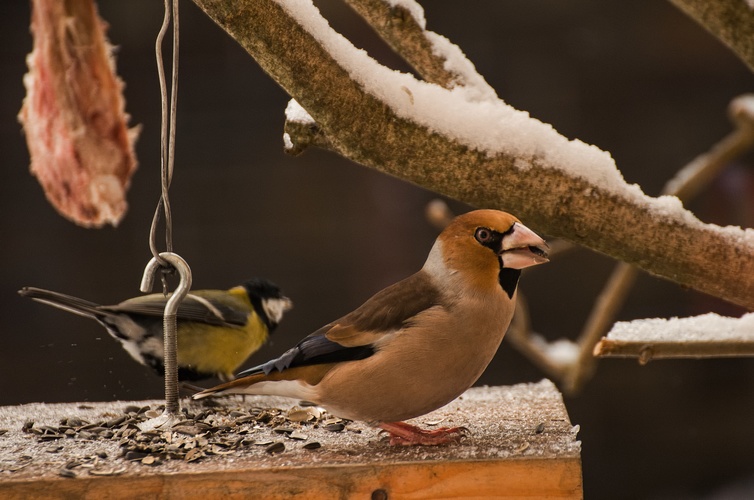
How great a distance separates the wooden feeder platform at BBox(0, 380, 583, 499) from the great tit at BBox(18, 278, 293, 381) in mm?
241

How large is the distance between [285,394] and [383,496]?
240 millimetres

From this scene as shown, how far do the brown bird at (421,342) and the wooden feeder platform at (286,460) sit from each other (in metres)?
0.06

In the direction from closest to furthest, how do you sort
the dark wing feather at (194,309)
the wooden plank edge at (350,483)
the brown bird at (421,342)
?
the wooden plank edge at (350,483)
the brown bird at (421,342)
the dark wing feather at (194,309)

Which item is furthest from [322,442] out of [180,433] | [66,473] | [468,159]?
[468,159]

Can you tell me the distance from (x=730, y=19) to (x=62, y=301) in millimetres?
1138

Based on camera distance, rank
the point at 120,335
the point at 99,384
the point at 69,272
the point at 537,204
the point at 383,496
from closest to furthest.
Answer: the point at 383,496 < the point at 537,204 < the point at 120,335 < the point at 99,384 < the point at 69,272

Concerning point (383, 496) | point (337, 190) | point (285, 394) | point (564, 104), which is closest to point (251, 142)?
point (337, 190)

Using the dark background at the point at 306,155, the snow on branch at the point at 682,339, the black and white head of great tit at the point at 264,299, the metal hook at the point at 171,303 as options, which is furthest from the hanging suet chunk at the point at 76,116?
the dark background at the point at 306,155

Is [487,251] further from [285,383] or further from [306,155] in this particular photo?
[306,155]

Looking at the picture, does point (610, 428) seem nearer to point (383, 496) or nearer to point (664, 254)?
point (664, 254)

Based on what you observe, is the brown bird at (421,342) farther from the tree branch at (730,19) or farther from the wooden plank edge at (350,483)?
the tree branch at (730,19)

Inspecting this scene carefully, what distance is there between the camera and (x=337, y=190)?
307 cm

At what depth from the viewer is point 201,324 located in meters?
1.69

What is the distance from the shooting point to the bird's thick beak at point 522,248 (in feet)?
3.83
